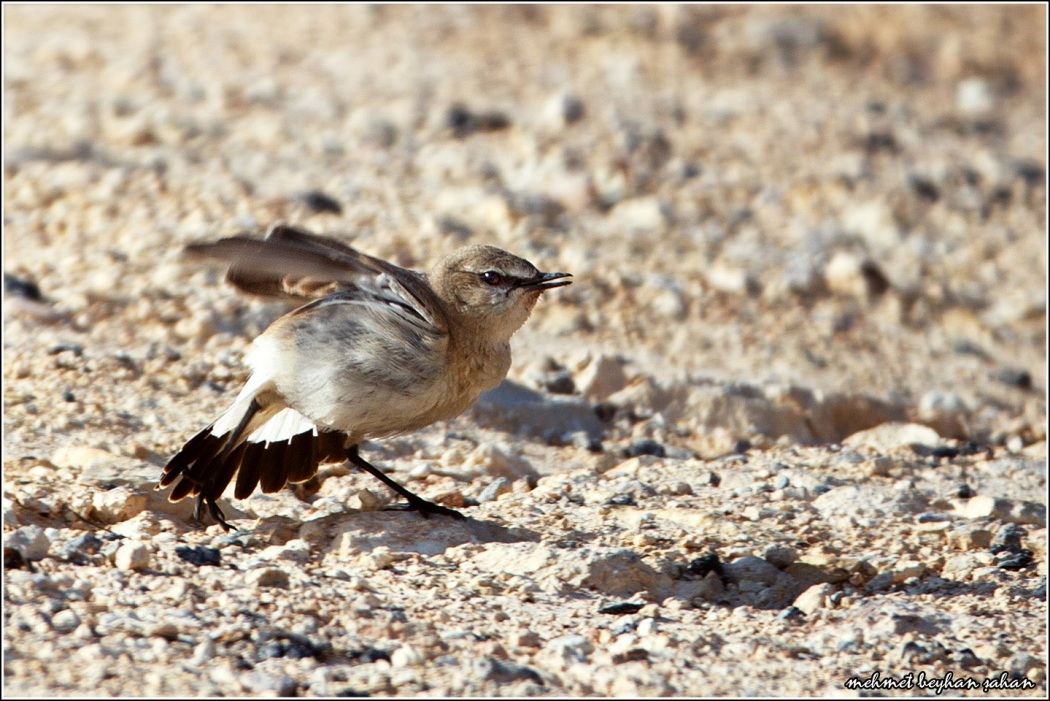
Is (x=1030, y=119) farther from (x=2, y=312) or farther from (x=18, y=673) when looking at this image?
(x=18, y=673)

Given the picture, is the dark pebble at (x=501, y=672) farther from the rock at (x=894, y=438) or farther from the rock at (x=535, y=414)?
the rock at (x=894, y=438)

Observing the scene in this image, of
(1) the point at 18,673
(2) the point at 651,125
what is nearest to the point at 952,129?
(2) the point at 651,125

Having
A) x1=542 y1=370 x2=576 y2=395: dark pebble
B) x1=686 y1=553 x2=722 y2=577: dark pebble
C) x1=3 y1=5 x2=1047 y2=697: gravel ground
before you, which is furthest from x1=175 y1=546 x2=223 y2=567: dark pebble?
x1=542 y1=370 x2=576 y2=395: dark pebble

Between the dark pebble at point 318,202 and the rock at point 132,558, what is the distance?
3.76 meters

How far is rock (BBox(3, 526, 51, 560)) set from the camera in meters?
4.08

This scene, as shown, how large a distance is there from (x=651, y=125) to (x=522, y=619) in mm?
5419

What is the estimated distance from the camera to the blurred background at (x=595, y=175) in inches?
273

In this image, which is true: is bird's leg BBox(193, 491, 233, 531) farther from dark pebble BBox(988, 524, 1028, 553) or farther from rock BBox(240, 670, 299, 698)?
dark pebble BBox(988, 524, 1028, 553)

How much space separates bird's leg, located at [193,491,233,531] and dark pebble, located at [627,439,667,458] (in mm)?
1946

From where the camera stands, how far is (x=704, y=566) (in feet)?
15.2

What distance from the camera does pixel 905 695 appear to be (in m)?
3.78

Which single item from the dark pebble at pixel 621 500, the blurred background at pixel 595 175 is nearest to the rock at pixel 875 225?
the blurred background at pixel 595 175

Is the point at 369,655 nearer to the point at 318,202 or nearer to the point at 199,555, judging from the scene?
the point at 199,555

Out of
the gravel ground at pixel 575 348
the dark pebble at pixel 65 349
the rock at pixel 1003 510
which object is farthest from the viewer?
the dark pebble at pixel 65 349
